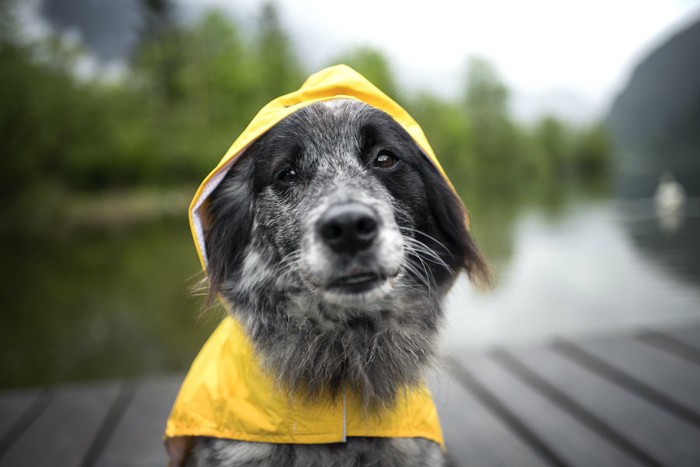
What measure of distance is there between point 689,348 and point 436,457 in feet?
9.14

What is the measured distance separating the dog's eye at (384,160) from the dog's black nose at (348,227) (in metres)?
A: 0.58

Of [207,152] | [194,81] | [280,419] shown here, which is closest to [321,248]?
[280,419]

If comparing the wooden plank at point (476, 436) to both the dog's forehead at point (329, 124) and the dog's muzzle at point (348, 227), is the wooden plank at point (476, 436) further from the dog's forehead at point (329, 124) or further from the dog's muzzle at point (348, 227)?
the dog's forehead at point (329, 124)

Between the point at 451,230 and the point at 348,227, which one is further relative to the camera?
the point at 451,230

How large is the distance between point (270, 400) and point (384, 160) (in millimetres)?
1145

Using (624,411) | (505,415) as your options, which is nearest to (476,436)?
(505,415)

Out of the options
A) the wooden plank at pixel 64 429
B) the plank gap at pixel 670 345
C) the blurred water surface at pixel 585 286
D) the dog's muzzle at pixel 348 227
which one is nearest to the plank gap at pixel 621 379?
the blurred water surface at pixel 585 286

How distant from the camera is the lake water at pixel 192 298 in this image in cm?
536

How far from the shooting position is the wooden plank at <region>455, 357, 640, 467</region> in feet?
7.52

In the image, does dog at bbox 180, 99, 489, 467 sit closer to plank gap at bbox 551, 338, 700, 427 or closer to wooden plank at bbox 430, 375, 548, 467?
wooden plank at bbox 430, 375, 548, 467

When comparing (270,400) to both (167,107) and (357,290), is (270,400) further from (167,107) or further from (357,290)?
(167,107)

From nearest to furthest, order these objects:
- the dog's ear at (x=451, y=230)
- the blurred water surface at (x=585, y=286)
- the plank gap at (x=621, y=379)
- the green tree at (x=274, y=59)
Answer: the dog's ear at (x=451, y=230) < the plank gap at (x=621, y=379) < the blurred water surface at (x=585, y=286) < the green tree at (x=274, y=59)

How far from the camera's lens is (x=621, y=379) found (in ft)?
10.1

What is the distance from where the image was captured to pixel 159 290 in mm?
8039
